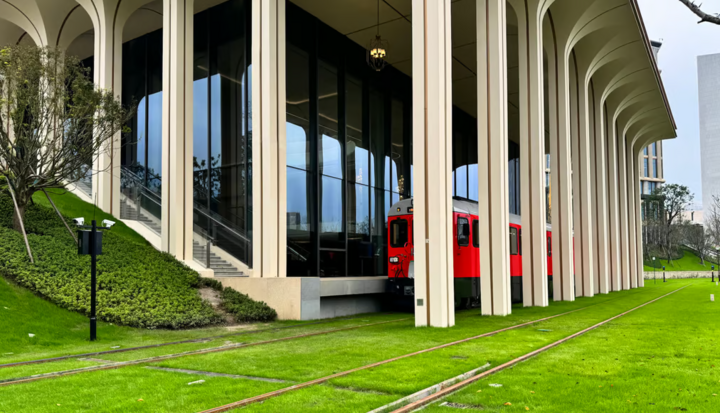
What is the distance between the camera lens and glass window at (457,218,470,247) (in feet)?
60.4

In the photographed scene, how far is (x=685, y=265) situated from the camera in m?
81.8

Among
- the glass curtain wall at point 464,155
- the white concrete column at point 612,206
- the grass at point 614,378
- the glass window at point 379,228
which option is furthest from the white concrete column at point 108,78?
the white concrete column at point 612,206

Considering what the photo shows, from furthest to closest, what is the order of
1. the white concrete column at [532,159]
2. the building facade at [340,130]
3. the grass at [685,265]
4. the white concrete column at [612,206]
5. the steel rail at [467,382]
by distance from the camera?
the grass at [685,265] < the white concrete column at [612,206] < the white concrete column at [532,159] < the building facade at [340,130] < the steel rail at [467,382]

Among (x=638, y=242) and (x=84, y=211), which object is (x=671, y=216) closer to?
(x=638, y=242)

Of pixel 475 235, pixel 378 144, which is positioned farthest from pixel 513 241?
pixel 378 144

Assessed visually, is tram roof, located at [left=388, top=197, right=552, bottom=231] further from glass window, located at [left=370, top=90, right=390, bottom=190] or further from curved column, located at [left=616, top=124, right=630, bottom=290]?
curved column, located at [left=616, top=124, right=630, bottom=290]

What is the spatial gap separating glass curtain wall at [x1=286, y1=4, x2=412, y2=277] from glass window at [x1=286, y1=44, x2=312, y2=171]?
4 cm

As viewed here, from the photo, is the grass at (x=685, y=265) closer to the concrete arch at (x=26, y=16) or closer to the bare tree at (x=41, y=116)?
the concrete arch at (x=26, y=16)

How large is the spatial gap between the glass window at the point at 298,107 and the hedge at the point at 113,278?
6458mm

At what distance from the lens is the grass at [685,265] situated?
7817 cm

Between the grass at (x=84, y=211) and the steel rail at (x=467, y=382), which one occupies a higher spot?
the grass at (x=84, y=211)

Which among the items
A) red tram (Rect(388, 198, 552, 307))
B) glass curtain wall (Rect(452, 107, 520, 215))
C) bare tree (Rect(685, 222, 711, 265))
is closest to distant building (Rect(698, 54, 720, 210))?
bare tree (Rect(685, 222, 711, 265))

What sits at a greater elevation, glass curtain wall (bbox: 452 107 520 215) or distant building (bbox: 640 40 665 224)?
distant building (bbox: 640 40 665 224)

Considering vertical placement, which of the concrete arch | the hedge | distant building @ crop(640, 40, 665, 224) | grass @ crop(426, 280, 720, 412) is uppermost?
distant building @ crop(640, 40, 665, 224)
